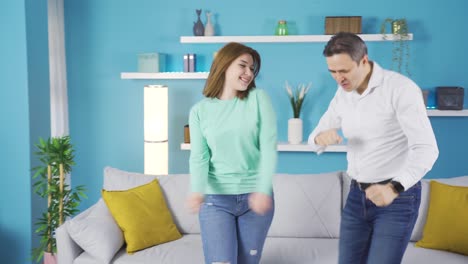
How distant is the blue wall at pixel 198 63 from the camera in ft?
14.9

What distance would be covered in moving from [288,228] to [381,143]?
1.64 metres

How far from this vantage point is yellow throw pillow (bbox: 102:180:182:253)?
3.10 meters

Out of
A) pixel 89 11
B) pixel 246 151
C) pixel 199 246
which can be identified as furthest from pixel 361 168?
pixel 89 11

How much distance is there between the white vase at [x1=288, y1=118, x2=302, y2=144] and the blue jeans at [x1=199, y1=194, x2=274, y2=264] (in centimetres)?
235

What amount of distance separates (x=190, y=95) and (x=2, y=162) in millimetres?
1709

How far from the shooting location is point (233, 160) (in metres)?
2.16

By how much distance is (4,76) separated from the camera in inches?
149

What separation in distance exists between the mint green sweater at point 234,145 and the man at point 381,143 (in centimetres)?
30

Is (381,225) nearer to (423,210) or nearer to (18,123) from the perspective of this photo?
(423,210)

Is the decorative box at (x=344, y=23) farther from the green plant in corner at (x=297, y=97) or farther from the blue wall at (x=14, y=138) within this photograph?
the blue wall at (x=14, y=138)

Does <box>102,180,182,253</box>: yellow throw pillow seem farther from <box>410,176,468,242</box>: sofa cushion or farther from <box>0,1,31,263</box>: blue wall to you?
<box>410,176,468,242</box>: sofa cushion

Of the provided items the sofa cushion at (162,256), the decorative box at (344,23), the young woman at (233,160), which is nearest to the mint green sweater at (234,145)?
the young woman at (233,160)

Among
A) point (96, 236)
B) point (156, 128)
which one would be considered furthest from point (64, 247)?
point (156, 128)

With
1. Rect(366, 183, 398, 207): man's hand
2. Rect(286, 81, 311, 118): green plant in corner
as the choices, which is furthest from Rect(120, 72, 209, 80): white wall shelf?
Rect(366, 183, 398, 207): man's hand
